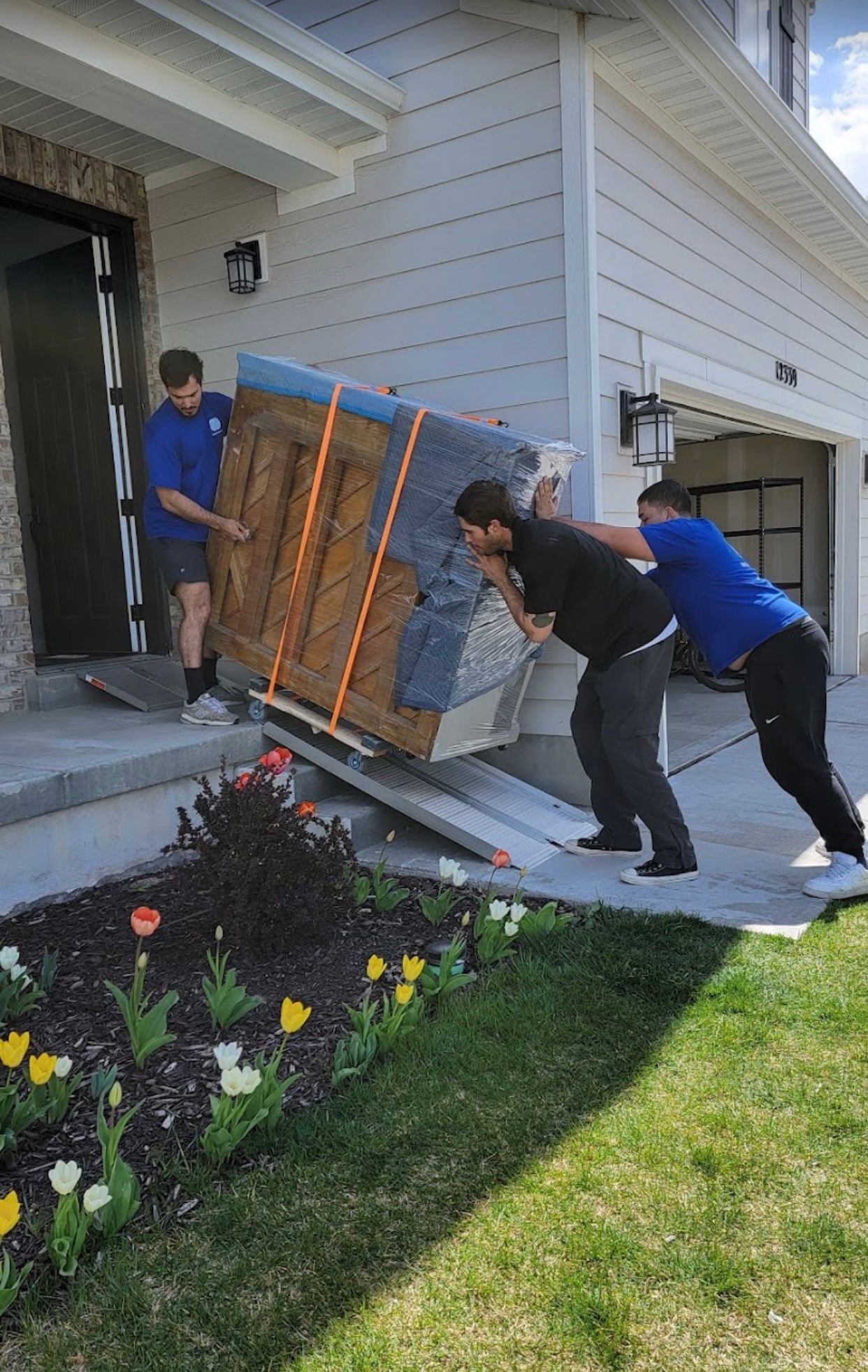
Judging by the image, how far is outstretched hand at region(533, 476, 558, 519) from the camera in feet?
12.9

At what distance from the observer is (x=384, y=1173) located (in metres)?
2.14

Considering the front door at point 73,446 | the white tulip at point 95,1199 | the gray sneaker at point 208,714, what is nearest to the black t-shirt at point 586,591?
the gray sneaker at point 208,714

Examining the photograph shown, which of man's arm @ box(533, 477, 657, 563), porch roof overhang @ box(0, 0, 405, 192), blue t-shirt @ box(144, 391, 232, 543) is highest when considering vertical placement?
porch roof overhang @ box(0, 0, 405, 192)

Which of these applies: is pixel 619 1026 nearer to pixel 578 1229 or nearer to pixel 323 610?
pixel 578 1229

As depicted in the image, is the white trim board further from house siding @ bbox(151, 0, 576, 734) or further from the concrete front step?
the concrete front step

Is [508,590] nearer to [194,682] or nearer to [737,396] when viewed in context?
[194,682]

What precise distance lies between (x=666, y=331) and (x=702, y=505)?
6.50m

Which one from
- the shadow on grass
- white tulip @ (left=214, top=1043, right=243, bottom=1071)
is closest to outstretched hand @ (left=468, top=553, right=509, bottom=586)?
the shadow on grass

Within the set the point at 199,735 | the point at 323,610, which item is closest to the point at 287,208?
the point at 323,610

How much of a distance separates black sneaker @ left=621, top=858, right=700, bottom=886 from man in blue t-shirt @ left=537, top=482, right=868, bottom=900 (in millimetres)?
459

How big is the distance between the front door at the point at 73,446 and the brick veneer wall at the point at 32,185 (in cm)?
31

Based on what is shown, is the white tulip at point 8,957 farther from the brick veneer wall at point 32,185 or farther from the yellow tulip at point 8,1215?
the brick veneer wall at point 32,185

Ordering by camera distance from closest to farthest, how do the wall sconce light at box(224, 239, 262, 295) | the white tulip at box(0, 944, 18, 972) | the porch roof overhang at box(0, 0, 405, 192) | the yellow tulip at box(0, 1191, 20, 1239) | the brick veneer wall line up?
the yellow tulip at box(0, 1191, 20, 1239), the white tulip at box(0, 944, 18, 972), the porch roof overhang at box(0, 0, 405, 192), the brick veneer wall, the wall sconce light at box(224, 239, 262, 295)

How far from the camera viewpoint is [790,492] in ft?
35.9
